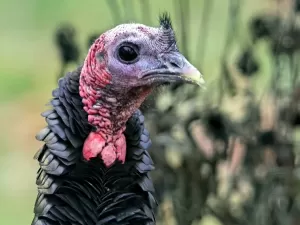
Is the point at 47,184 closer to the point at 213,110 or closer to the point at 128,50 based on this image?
the point at 128,50

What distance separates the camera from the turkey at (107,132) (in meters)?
0.89

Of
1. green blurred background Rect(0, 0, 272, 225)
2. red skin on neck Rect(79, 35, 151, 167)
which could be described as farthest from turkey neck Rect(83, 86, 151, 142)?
green blurred background Rect(0, 0, 272, 225)

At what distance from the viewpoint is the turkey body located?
94cm

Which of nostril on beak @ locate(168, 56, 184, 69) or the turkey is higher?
nostril on beak @ locate(168, 56, 184, 69)

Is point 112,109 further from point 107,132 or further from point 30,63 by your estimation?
point 30,63

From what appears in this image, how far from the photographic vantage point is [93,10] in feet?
11.2

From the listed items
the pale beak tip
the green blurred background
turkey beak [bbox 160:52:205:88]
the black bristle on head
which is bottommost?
the green blurred background

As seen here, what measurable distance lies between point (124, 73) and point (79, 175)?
141 millimetres

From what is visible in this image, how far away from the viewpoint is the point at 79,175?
95 cm

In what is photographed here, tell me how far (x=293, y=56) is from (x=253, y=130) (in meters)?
0.16

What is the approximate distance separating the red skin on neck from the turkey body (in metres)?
0.01

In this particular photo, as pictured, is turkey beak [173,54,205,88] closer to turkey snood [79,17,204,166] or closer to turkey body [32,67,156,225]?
turkey snood [79,17,204,166]

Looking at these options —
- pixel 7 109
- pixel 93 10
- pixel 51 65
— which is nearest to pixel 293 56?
pixel 7 109

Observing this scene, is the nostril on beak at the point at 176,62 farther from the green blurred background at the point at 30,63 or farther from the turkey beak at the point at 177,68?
the green blurred background at the point at 30,63
